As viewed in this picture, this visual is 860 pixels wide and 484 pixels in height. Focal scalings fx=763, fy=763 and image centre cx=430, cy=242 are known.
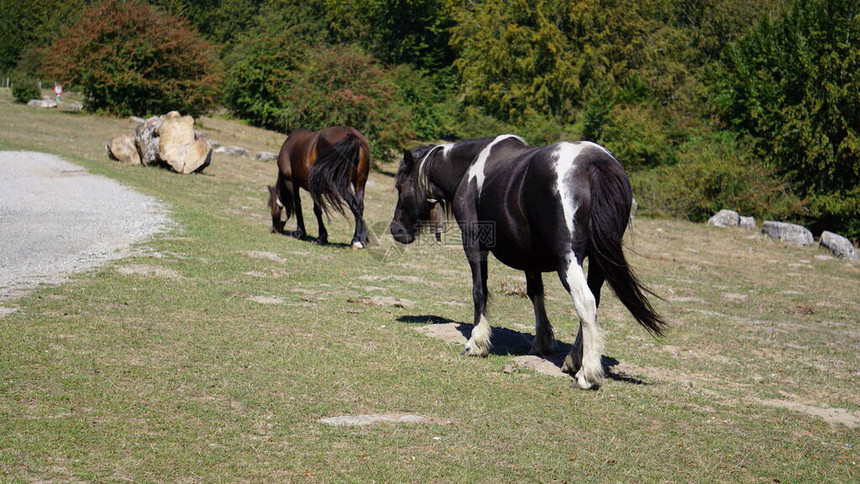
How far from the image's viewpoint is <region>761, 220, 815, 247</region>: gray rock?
75.5 ft

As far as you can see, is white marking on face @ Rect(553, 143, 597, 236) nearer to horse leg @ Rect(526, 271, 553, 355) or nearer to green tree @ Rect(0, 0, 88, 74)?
horse leg @ Rect(526, 271, 553, 355)

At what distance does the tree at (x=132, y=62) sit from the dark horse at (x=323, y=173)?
2071cm

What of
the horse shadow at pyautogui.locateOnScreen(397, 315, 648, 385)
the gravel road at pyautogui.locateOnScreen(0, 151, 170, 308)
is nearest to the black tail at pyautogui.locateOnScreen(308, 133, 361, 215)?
the gravel road at pyautogui.locateOnScreen(0, 151, 170, 308)

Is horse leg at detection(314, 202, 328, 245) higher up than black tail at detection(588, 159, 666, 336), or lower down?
lower down

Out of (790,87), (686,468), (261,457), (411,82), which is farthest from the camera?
(411,82)

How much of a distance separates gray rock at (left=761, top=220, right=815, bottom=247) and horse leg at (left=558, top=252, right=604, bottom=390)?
62.2 feet

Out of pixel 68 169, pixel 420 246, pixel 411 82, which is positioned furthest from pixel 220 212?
pixel 411 82

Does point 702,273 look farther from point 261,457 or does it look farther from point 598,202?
point 261,457

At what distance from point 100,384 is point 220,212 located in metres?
11.6

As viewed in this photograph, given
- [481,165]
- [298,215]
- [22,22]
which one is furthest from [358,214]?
[22,22]

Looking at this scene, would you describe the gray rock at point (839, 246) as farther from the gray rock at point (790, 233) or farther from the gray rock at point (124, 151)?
the gray rock at point (124, 151)

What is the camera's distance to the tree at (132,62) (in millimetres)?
32969

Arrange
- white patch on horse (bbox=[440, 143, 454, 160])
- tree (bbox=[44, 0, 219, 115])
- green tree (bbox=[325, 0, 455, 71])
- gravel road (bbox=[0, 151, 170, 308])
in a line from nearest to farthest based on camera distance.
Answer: white patch on horse (bbox=[440, 143, 454, 160]) < gravel road (bbox=[0, 151, 170, 308]) < tree (bbox=[44, 0, 219, 115]) < green tree (bbox=[325, 0, 455, 71])

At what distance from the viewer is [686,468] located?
501 cm
